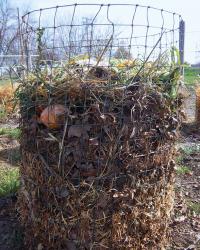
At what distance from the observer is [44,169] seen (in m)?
2.47

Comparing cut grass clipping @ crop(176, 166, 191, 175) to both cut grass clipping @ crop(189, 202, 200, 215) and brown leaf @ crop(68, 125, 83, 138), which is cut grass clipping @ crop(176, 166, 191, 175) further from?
brown leaf @ crop(68, 125, 83, 138)

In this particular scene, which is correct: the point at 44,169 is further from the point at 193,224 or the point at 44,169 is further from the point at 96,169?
the point at 193,224

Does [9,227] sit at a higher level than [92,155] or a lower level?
lower

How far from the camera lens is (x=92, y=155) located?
92.7 inches

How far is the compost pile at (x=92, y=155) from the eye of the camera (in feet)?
7.71

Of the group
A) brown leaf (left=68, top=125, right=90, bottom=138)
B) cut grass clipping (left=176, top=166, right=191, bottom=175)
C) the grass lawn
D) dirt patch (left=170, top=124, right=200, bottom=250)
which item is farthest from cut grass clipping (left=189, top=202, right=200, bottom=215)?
the grass lawn

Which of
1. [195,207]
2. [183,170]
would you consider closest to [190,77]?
[183,170]

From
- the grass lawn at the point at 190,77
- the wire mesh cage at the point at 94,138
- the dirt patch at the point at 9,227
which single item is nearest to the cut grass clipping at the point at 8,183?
the dirt patch at the point at 9,227

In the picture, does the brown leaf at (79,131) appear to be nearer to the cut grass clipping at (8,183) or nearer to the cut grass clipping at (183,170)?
the cut grass clipping at (8,183)

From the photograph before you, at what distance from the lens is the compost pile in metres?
2.35

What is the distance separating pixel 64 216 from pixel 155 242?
0.71 metres

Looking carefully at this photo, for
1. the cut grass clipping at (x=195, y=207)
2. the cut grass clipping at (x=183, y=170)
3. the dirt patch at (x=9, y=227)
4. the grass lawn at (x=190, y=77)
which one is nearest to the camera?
the dirt patch at (x=9, y=227)

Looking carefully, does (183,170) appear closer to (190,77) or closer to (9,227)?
(9,227)

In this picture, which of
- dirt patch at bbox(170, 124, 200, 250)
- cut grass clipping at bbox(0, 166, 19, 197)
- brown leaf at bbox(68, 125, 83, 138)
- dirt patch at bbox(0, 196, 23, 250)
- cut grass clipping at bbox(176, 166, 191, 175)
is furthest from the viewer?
cut grass clipping at bbox(176, 166, 191, 175)
